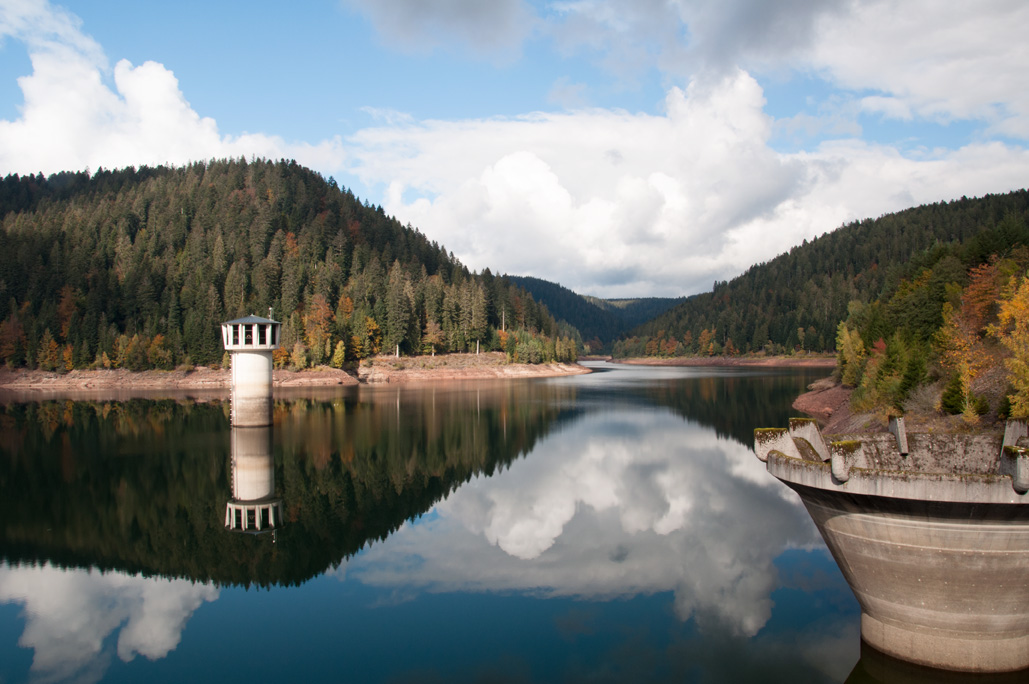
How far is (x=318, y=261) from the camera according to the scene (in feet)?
414

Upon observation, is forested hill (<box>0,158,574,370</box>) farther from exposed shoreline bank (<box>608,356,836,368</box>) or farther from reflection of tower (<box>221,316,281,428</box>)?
exposed shoreline bank (<box>608,356,836,368</box>)

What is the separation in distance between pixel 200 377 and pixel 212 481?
71.6 m

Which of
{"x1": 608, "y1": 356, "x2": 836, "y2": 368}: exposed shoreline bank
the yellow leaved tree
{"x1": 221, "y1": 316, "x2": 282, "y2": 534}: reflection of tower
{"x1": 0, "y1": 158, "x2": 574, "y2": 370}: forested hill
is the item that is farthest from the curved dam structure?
{"x1": 608, "y1": 356, "x2": 836, "y2": 368}: exposed shoreline bank

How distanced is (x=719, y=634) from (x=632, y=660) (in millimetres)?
2521

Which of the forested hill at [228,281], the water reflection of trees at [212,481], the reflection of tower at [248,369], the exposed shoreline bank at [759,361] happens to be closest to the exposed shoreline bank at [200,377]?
the forested hill at [228,281]

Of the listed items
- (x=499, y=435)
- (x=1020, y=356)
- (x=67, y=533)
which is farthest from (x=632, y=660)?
(x=499, y=435)

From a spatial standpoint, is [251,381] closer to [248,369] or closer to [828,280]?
[248,369]

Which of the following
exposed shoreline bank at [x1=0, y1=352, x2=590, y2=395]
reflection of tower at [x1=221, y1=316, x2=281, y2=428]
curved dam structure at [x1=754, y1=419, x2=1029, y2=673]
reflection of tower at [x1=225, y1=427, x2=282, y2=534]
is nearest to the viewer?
curved dam structure at [x1=754, y1=419, x2=1029, y2=673]

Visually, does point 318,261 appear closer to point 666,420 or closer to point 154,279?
point 154,279

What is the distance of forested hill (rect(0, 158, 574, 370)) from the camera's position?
96812mm

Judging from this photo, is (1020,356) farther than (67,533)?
No

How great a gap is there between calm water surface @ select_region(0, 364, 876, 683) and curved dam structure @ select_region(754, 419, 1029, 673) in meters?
1.85

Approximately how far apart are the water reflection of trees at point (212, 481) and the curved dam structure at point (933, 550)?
47.7 ft

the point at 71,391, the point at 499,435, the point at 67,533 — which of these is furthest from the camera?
the point at 71,391
